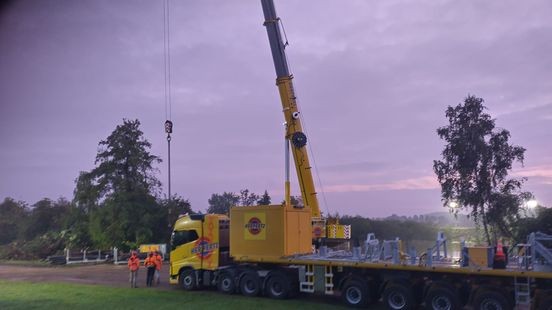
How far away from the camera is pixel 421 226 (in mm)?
38562

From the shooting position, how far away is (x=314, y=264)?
1745 centimetres

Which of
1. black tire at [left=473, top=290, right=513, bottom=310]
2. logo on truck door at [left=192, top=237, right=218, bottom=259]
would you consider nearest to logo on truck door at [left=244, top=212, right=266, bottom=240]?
logo on truck door at [left=192, top=237, right=218, bottom=259]

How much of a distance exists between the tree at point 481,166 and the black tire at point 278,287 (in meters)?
16.1

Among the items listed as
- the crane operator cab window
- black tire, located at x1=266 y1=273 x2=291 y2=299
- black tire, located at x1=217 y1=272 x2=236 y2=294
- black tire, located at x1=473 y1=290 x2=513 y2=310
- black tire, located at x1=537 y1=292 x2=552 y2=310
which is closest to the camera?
black tire, located at x1=537 y1=292 x2=552 y2=310

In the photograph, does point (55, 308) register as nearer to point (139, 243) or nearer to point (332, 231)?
point (332, 231)

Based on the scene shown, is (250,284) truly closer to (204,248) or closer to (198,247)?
(204,248)

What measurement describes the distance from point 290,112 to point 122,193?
21.9 metres

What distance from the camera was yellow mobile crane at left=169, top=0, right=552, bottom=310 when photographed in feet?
45.8

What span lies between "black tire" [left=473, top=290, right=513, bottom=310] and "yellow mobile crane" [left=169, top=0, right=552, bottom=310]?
25 millimetres

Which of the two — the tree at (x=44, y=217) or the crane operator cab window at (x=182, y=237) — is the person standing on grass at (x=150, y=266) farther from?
the tree at (x=44, y=217)

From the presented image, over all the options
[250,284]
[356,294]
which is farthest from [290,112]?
[356,294]

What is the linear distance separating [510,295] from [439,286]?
1907mm

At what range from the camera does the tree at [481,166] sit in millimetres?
29062

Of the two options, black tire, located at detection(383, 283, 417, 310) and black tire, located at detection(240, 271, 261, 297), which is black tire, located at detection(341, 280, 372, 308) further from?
black tire, located at detection(240, 271, 261, 297)
